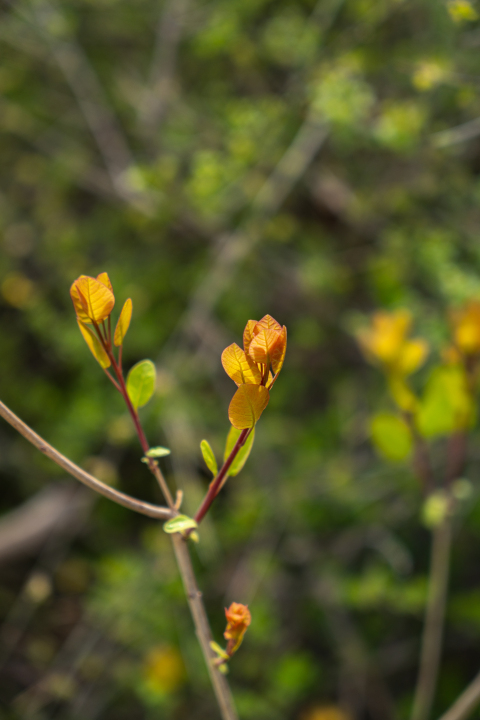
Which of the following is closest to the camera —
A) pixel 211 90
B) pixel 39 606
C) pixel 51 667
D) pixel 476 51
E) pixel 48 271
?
pixel 476 51

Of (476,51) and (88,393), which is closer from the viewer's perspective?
(476,51)

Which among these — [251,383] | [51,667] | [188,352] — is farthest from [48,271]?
[251,383]

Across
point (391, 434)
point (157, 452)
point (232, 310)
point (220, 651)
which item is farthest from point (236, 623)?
point (232, 310)

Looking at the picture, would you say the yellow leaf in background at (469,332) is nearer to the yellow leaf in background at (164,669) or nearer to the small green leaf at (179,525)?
the small green leaf at (179,525)

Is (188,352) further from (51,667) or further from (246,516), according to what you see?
(51,667)

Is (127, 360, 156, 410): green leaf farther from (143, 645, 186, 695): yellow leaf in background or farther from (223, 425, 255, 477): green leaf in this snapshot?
(143, 645, 186, 695): yellow leaf in background

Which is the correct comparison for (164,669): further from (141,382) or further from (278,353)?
(278,353)
